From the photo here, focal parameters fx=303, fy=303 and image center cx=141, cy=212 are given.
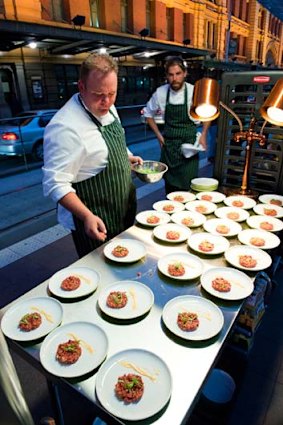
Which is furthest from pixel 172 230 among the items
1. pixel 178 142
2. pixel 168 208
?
pixel 178 142

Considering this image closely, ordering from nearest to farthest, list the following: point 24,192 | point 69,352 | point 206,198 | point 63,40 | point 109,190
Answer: point 69,352 → point 109,190 → point 206,198 → point 24,192 → point 63,40

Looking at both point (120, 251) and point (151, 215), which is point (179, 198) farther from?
point (120, 251)

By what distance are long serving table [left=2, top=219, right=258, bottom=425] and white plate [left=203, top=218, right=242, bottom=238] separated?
0.23 metres

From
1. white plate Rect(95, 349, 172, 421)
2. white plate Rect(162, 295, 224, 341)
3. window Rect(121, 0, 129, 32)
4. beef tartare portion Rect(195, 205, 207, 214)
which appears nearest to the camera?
white plate Rect(95, 349, 172, 421)

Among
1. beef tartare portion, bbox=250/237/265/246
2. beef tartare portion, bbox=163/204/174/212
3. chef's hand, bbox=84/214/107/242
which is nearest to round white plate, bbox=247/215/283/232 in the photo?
beef tartare portion, bbox=250/237/265/246

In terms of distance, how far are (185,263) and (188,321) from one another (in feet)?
1.24

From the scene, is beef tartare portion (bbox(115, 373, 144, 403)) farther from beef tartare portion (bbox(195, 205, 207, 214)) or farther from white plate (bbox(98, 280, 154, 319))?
beef tartare portion (bbox(195, 205, 207, 214))

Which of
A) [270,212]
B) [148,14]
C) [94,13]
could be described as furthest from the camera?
[148,14]

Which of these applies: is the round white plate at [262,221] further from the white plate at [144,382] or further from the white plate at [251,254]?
the white plate at [144,382]

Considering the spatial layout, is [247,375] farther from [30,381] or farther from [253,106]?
[253,106]

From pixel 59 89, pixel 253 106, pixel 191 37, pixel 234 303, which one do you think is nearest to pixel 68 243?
pixel 253 106

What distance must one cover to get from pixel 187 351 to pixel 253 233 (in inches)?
35.6

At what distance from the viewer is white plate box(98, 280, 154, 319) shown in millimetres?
1105

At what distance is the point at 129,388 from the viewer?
0.84 metres
